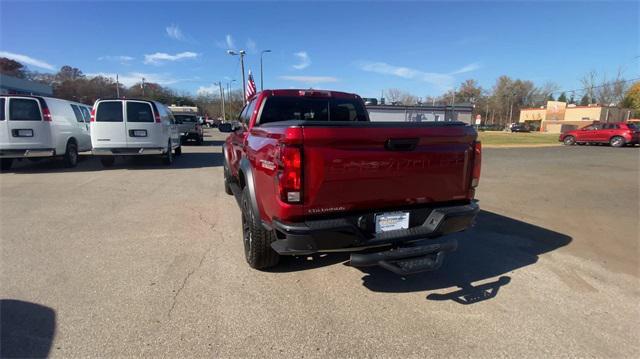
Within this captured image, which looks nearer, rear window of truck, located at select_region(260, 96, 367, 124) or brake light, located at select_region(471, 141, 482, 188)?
brake light, located at select_region(471, 141, 482, 188)

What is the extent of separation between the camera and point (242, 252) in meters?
4.43

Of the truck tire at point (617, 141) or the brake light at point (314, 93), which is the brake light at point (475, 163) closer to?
the brake light at point (314, 93)

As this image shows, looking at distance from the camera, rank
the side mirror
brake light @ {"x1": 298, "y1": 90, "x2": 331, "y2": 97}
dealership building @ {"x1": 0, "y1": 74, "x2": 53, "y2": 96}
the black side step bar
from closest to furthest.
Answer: the black side step bar, brake light @ {"x1": 298, "y1": 90, "x2": 331, "y2": 97}, the side mirror, dealership building @ {"x1": 0, "y1": 74, "x2": 53, "y2": 96}

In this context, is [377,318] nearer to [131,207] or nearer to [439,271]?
[439,271]

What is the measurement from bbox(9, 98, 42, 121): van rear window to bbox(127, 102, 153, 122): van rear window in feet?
7.18

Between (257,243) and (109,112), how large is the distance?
8803 millimetres

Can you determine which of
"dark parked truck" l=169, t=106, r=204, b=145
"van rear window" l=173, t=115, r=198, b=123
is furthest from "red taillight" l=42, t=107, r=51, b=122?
"van rear window" l=173, t=115, r=198, b=123

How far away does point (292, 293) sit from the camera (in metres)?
3.42

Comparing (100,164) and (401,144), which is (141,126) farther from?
(401,144)

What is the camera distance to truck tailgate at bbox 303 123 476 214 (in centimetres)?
282

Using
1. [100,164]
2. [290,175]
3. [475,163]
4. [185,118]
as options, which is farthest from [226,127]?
[185,118]

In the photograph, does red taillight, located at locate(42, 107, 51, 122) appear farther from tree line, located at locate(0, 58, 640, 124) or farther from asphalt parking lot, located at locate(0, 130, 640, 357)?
tree line, located at locate(0, 58, 640, 124)

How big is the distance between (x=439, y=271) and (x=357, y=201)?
5.25 ft

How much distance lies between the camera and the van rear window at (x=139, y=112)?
10.3 m
